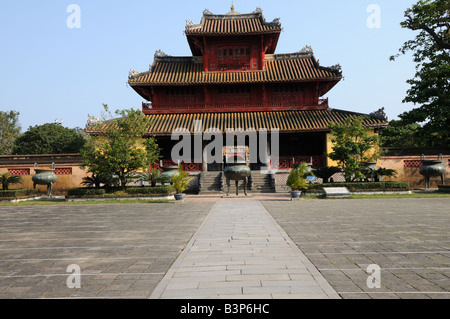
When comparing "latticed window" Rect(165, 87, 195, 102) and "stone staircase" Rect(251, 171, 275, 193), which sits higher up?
"latticed window" Rect(165, 87, 195, 102)

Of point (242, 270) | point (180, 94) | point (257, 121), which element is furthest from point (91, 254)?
point (180, 94)

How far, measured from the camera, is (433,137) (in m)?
20.4

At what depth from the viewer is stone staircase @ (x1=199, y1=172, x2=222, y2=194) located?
1867cm

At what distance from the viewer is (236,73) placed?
912 inches

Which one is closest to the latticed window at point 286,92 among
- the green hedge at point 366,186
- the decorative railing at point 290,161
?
the decorative railing at point 290,161

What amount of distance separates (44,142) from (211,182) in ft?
96.4

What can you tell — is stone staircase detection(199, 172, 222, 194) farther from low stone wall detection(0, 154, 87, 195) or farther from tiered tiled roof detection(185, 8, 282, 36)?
tiered tiled roof detection(185, 8, 282, 36)

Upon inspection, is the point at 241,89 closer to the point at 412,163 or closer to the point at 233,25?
the point at 233,25

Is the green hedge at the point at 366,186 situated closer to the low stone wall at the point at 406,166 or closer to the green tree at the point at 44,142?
the low stone wall at the point at 406,166

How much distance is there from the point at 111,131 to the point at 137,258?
39.8 feet

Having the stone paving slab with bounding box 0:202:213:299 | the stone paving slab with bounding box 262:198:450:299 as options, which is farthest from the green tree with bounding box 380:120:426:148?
the stone paving slab with bounding box 0:202:213:299

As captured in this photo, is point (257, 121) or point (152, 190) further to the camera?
point (257, 121)

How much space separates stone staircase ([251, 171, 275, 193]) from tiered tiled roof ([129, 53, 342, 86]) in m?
7.19
